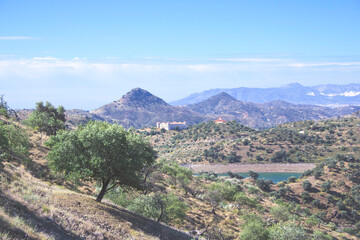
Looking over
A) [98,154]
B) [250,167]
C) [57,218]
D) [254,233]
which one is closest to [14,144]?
[98,154]

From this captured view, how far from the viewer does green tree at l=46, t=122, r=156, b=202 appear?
19000mm

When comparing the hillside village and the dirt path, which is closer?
the hillside village

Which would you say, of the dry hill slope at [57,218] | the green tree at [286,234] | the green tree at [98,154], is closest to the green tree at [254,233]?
the green tree at [286,234]

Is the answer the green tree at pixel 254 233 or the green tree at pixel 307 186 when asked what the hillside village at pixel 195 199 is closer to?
the green tree at pixel 307 186

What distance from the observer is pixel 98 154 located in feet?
62.3

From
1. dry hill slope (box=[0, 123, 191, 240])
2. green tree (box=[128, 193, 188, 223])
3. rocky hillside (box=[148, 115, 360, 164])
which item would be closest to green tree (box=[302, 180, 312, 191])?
green tree (box=[128, 193, 188, 223])

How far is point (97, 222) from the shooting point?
16.6m

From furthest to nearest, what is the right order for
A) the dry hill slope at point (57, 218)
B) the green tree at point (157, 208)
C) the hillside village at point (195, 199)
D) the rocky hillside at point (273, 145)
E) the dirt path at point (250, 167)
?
1. the rocky hillside at point (273, 145)
2. the dirt path at point (250, 167)
3. the green tree at point (157, 208)
4. the hillside village at point (195, 199)
5. the dry hill slope at point (57, 218)

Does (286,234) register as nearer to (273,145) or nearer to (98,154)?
(98,154)

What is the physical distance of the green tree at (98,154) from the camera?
1900 centimetres

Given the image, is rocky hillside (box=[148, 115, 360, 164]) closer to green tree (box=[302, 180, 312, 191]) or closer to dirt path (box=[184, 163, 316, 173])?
dirt path (box=[184, 163, 316, 173])

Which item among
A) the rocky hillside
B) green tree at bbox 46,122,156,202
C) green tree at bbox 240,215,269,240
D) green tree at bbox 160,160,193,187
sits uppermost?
green tree at bbox 46,122,156,202

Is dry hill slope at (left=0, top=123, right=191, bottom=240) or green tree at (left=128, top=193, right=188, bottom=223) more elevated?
dry hill slope at (left=0, top=123, right=191, bottom=240)

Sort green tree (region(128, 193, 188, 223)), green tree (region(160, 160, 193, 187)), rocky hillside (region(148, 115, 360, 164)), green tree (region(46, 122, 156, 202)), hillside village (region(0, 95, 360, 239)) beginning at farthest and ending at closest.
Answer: rocky hillside (region(148, 115, 360, 164)) → green tree (region(160, 160, 193, 187)) → green tree (region(128, 193, 188, 223)) → green tree (region(46, 122, 156, 202)) → hillside village (region(0, 95, 360, 239))
